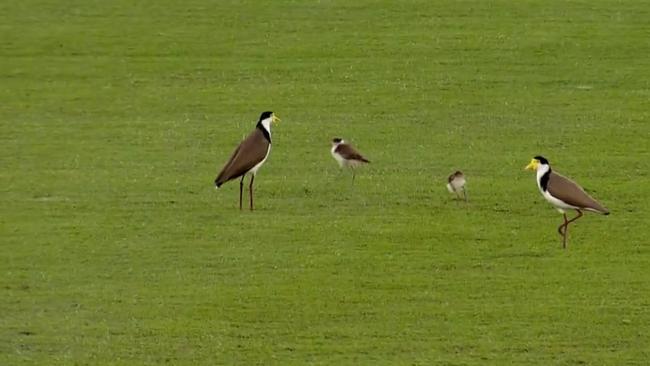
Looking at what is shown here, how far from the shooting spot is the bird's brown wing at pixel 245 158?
1975 cm

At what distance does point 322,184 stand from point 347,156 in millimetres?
502

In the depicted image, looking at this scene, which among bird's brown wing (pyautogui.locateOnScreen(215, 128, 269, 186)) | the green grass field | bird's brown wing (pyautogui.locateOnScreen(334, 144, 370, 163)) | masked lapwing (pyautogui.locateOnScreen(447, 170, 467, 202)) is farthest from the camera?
bird's brown wing (pyautogui.locateOnScreen(334, 144, 370, 163))

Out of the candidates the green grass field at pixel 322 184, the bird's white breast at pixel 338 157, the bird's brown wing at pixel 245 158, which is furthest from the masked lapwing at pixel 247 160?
the bird's white breast at pixel 338 157

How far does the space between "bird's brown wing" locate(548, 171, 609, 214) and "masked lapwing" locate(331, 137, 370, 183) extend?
10.1ft

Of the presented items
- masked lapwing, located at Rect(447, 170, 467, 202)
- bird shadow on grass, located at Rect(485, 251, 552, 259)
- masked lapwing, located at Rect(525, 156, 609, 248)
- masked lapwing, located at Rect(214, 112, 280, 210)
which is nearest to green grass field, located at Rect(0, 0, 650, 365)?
bird shadow on grass, located at Rect(485, 251, 552, 259)

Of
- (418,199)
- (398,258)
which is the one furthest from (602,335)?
(418,199)

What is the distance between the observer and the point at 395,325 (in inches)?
622

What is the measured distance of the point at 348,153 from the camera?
2094cm

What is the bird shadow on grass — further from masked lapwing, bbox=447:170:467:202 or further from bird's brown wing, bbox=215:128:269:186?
bird's brown wing, bbox=215:128:269:186

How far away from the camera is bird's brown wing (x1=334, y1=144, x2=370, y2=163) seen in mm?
20859

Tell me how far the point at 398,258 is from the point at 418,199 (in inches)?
98.5

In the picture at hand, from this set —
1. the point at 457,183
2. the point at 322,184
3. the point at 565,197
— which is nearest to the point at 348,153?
the point at 322,184

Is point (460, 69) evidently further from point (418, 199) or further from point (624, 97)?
point (418, 199)

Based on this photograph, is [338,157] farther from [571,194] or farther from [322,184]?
[571,194]
